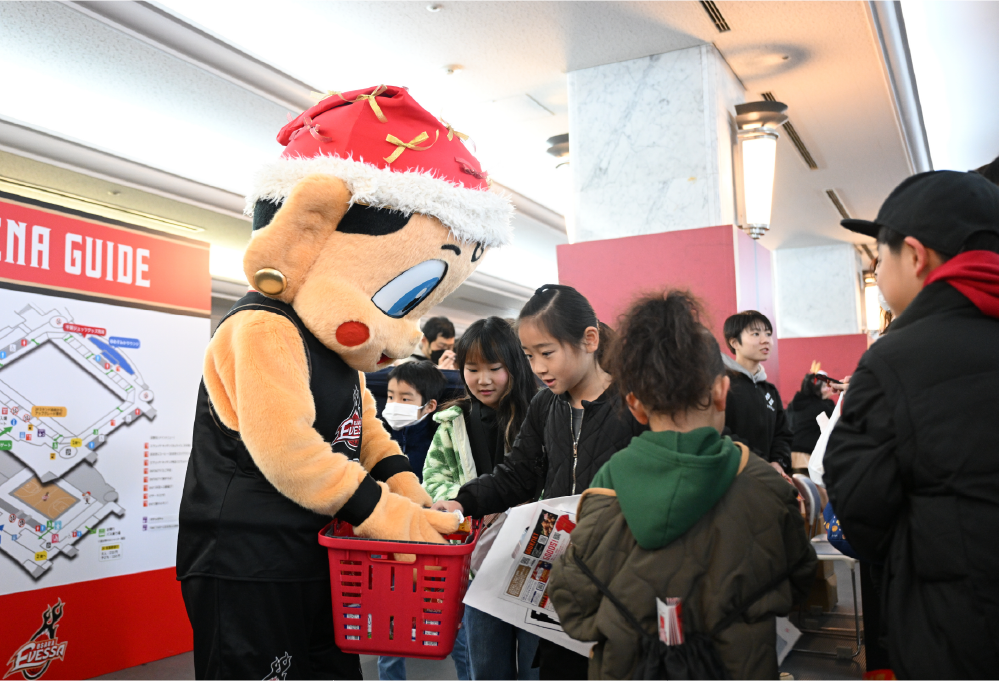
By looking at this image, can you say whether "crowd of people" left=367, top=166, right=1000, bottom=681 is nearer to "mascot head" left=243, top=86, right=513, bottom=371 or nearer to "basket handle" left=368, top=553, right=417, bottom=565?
"basket handle" left=368, top=553, right=417, bottom=565

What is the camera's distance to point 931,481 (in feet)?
4.90

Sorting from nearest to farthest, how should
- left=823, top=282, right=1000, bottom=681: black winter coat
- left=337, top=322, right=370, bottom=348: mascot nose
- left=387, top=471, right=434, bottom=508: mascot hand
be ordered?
left=823, top=282, right=1000, bottom=681: black winter coat, left=337, top=322, right=370, bottom=348: mascot nose, left=387, top=471, right=434, bottom=508: mascot hand

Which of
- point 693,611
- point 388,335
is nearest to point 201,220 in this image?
point 388,335

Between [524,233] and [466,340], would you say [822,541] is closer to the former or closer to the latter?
[466,340]

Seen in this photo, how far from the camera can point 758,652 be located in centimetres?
160

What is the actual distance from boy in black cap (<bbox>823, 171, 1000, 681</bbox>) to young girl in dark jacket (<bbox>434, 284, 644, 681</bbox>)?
0.68m

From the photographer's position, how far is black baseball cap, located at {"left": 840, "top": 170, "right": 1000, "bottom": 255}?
5.23 feet

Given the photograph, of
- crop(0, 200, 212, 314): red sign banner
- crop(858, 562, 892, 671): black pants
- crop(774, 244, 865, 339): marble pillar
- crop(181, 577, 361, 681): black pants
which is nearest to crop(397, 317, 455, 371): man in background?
crop(0, 200, 212, 314): red sign banner

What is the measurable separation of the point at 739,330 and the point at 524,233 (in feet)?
18.3

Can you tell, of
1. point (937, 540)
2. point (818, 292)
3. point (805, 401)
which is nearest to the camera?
point (937, 540)

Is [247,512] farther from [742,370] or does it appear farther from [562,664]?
[742,370]

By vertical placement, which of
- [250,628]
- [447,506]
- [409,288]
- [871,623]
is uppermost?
[409,288]

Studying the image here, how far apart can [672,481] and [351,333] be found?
3.09ft

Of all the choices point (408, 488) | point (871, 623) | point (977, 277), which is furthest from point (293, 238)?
point (871, 623)
